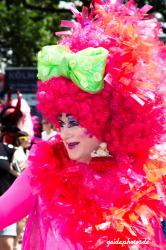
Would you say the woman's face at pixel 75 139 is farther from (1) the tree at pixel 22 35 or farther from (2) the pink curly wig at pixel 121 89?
(1) the tree at pixel 22 35

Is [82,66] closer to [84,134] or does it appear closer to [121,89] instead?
[121,89]

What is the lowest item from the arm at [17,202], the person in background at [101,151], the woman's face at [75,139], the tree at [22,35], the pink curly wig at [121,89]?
the tree at [22,35]

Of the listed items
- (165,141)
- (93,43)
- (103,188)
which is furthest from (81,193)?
(93,43)

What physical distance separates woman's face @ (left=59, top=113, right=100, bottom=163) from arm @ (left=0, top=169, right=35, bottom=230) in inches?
8.9

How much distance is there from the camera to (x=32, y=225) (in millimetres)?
2535

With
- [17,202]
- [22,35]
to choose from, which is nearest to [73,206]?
→ [17,202]

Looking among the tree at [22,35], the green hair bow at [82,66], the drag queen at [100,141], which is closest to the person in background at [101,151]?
the drag queen at [100,141]

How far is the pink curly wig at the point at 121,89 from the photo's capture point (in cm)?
243

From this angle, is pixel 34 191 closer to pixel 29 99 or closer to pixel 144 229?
pixel 144 229

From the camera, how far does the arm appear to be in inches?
97.1

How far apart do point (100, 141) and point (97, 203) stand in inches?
10.7

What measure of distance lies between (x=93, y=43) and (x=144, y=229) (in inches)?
31.6

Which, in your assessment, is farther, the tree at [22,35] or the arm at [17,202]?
the tree at [22,35]

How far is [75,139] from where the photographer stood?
2.53 meters
